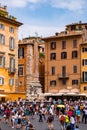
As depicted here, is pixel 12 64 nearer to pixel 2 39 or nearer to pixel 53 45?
pixel 2 39

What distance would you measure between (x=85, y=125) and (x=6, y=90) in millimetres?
26755

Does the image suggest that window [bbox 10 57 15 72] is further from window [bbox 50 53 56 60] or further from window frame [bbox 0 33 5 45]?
window [bbox 50 53 56 60]


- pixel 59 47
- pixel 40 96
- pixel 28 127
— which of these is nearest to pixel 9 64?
pixel 40 96

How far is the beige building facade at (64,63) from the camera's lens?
68.7 m

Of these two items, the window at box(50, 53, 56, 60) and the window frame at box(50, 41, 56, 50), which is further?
the window frame at box(50, 41, 56, 50)

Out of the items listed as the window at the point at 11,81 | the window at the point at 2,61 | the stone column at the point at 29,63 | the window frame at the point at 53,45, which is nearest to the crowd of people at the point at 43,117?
the window at the point at 2,61

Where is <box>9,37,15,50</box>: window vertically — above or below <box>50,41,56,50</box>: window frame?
below

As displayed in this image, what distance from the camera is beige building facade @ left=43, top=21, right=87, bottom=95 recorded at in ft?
225

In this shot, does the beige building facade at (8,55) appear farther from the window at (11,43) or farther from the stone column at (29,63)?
the stone column at (29,63)

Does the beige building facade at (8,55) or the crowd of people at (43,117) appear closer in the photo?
the crowd of people at (43,117)

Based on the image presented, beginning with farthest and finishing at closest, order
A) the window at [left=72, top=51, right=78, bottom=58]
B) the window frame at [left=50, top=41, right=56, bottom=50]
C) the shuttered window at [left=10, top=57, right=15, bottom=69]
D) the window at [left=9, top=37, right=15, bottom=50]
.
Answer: the window frame at [left=50, top=41, right=56, bottom=50] < the window at [left=72, top=51, right=78, bottom=58] < the window at [left=9, top=37, right=15, bottom=50] < the shuttered window at [left=10, top=57, right=15, bottom=69]

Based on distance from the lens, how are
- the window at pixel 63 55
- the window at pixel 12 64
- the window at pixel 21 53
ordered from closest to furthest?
the window at pixel 12 64, the window at pixel 63 55, the window at pixel 21 53

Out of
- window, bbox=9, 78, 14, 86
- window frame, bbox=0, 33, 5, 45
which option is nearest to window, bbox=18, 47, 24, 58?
window, bbox=9, 78, 14, 86

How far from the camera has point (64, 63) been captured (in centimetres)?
7044
